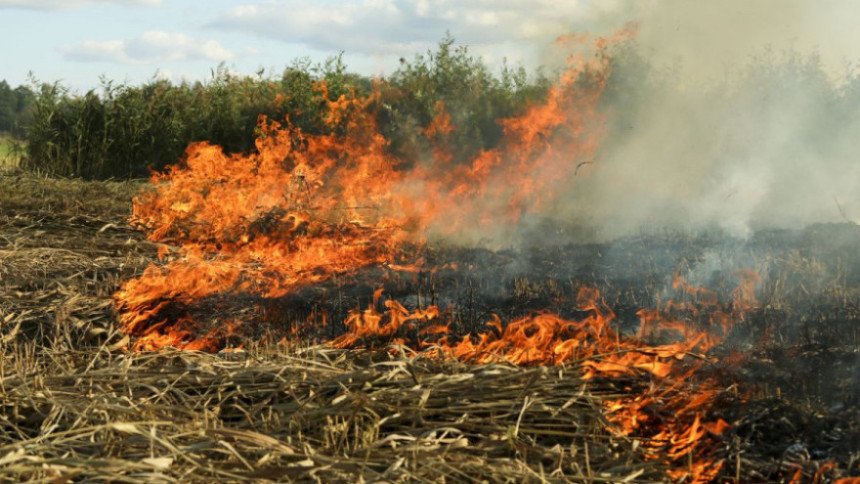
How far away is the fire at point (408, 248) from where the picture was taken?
14.7ft

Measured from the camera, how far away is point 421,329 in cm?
609

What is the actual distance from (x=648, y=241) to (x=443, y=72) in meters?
6.87

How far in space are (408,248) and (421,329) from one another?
102 inches

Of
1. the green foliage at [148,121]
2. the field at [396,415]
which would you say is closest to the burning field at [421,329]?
the field at [396,415]

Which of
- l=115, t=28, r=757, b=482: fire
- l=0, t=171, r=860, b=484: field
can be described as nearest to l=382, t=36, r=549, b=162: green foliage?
l=115, t=28, r=757, b=482: fire

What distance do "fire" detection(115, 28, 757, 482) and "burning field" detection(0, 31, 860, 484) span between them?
1.2 inches

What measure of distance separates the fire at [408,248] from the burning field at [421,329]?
0.03 metres

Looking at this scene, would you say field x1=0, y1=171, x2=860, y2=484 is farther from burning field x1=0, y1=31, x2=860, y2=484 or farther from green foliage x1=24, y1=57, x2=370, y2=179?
green foliage x1=24, y1=57, x2=370, y2=179

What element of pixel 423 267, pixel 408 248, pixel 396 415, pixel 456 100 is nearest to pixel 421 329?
pixel 423 267

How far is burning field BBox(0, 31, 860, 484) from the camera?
3.56m

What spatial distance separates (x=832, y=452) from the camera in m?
3.80

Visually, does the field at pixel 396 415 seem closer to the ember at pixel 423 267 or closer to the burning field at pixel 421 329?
the burning field at pixel 421 329

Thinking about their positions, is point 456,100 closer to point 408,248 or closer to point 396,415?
point 408,248

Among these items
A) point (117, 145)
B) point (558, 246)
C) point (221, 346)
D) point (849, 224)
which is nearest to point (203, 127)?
point (117, 145)
